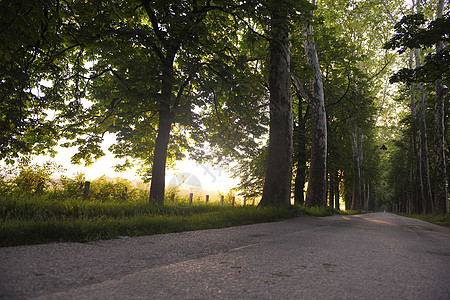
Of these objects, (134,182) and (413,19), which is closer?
(413,19)

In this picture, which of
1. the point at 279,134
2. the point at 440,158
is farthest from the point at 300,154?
the point at 279,134

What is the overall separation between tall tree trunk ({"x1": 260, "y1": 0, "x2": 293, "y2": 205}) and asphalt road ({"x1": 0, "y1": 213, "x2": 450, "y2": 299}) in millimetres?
5410

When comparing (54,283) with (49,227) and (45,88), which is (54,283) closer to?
(49,227)

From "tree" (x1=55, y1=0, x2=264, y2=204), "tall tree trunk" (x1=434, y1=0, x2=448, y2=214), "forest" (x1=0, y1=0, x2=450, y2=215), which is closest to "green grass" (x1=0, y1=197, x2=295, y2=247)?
"forest" (x1=0, y1=0, x2=450, y2=215)

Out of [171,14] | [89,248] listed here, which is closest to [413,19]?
[171,14]

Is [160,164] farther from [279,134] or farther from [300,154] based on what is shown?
[300,154]

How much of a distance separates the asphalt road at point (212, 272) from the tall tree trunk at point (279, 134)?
5.41 metres

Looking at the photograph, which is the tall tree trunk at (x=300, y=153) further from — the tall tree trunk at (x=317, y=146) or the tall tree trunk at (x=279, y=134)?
the tall tree trunk at (x=279, y=134)

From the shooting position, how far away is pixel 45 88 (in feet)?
33.0

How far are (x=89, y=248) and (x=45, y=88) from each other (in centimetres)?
982

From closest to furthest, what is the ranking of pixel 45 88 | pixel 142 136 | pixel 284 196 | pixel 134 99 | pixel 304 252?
pixel 304 252, pixel 284 196, pixel 134 99, pixel 45 88, pixel 142 136

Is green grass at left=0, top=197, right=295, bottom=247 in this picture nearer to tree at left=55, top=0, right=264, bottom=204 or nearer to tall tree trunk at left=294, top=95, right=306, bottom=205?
tree at left=55, top=0, right=264, bottom=204

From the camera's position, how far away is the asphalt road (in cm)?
157

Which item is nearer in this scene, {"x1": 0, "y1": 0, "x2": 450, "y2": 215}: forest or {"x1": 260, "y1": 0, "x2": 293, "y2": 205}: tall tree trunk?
{"x1": 0, "y1": 0, "x2": 450, "y2": 215}: forest
